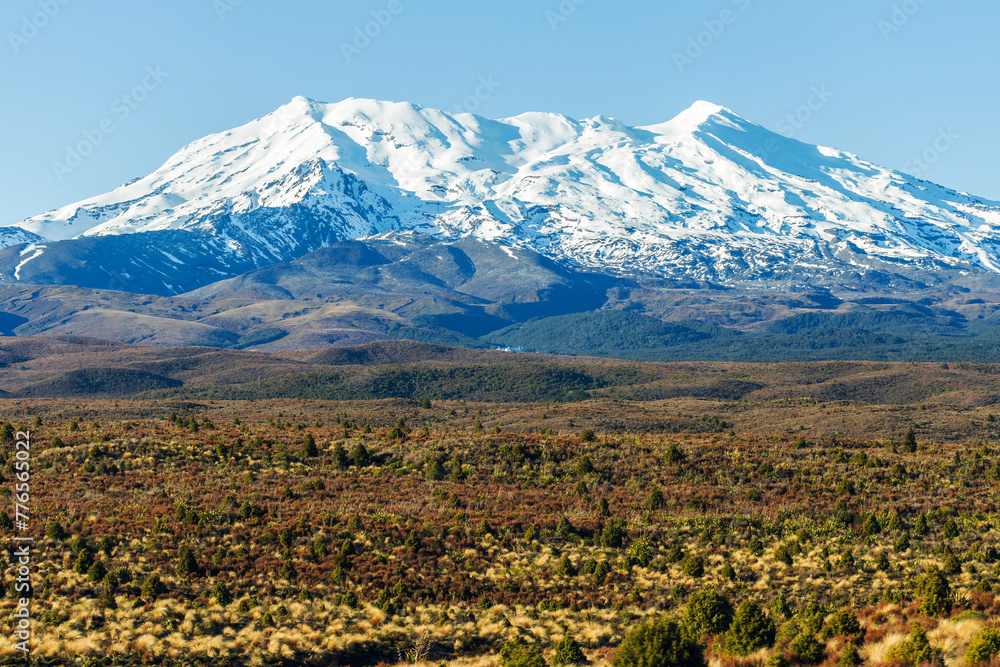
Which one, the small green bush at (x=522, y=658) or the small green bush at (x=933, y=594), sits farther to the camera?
the small green bush at (x=933, y=594)

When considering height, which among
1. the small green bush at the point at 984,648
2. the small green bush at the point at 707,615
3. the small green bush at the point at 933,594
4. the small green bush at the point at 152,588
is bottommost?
the small green bush at the point at 152,588

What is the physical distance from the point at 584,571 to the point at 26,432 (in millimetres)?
44512

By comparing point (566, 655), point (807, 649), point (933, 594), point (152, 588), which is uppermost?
point (933, 594)

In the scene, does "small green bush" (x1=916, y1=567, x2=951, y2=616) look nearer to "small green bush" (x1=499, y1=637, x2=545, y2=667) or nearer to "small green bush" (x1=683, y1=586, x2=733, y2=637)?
"small green bush" (x1=683, y1=586, x2=733, y2=637)

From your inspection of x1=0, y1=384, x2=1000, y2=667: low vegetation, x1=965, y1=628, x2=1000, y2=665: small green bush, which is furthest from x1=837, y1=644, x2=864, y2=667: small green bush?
x1=965, y1=628, x2=1000, y2=665: small green bush

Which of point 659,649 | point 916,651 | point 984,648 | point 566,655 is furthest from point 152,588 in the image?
point 984,648

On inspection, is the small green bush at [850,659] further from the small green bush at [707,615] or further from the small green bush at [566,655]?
the small green bush at [566,655]

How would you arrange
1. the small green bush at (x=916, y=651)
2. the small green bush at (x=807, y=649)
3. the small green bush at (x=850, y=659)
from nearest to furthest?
the small green bush at (x=916, y=651), the small green bush at (x=850, y=659), the small green bush at (x=807, y=649)

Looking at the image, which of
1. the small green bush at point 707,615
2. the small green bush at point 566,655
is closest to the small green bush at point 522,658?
the small green bush at point 566,655

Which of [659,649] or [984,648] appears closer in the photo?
[984,648]

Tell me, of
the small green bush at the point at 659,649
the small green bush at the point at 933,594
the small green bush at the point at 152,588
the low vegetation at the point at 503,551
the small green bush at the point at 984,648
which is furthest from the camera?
the small green bush at the point at 152,588

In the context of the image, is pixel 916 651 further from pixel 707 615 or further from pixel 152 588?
pixel 152 588

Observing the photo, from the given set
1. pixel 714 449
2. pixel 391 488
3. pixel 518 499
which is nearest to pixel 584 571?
pixel 518 499

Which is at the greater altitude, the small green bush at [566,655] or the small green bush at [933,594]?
the small green bush at [933,594]
